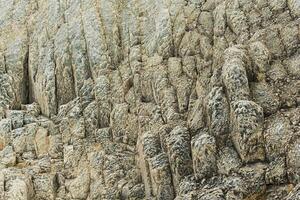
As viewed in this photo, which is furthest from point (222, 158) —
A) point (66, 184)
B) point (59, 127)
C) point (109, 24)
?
point (109, 24)

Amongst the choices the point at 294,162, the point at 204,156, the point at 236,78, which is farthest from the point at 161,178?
the point at 294,162

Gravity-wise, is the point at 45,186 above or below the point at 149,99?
below

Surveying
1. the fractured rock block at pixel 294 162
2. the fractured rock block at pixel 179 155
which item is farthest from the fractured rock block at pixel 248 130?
the fractured rock block at pixel 179 155

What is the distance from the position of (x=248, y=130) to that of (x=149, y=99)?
18693mm

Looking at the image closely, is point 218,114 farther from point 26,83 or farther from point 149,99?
point 26,83

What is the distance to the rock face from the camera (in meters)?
46.0

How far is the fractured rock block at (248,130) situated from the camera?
45.2 m

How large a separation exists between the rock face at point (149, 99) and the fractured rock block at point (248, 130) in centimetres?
9

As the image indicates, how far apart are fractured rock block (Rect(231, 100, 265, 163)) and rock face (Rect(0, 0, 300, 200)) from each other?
0.29ft

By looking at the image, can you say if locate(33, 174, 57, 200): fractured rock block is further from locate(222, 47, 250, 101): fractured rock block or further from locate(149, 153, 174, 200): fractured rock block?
locate(222, 47, 250, 101): fractured rock block

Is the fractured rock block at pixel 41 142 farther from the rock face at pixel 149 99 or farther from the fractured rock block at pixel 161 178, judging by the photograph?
the fractured rock block at pixel 161 178

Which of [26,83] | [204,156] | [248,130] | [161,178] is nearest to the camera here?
[248,130]

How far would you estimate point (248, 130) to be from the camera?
45562 mm

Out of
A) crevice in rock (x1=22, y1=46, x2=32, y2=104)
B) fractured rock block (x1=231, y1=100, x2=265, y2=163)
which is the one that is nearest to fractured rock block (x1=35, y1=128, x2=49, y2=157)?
crevice in rock (x1=22, y1=46, x2=32, y2=104)
